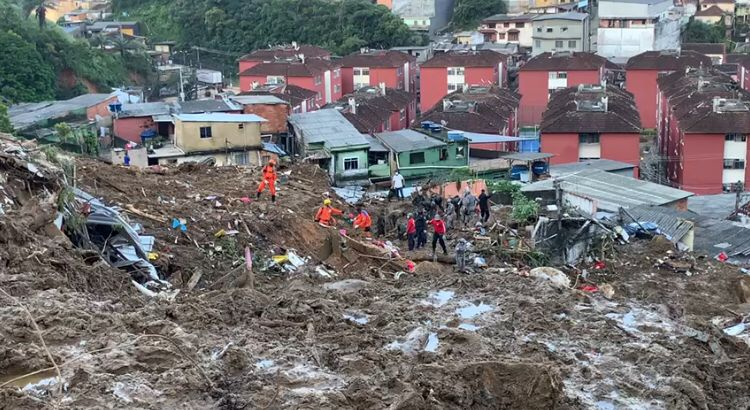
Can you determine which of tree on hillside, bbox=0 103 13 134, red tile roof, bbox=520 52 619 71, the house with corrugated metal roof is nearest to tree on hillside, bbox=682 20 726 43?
red tile roof, bbox=520 52 619 71

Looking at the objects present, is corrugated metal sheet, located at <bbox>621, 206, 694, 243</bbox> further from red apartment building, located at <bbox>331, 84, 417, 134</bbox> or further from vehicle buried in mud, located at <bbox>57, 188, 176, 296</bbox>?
red apartment building, located at <bbox>331, 84, 417, 134</bbox>

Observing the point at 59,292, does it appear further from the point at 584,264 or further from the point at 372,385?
the point at 584,264

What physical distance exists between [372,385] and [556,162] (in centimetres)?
2324

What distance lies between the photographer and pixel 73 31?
2041 inches

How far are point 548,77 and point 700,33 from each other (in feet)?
68.7

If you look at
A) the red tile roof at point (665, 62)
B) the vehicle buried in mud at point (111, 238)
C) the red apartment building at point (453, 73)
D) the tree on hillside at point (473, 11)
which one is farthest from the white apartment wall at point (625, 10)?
the vehicle buried in mud at point (111, 238)

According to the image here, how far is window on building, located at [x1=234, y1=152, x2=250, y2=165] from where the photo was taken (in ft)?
74.7

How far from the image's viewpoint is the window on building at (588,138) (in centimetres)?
2817

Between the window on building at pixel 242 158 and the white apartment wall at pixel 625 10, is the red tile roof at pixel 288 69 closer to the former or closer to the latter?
the window on building at pixel 242 158

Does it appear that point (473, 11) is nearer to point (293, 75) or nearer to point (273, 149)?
point (293, 75)

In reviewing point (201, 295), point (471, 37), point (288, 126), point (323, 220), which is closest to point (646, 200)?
point (323, 220)

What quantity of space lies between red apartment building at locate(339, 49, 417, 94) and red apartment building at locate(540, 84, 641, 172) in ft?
49.4

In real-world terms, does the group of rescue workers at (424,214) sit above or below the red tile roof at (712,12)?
below

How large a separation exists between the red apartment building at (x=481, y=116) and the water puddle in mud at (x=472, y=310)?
17.9 metres
